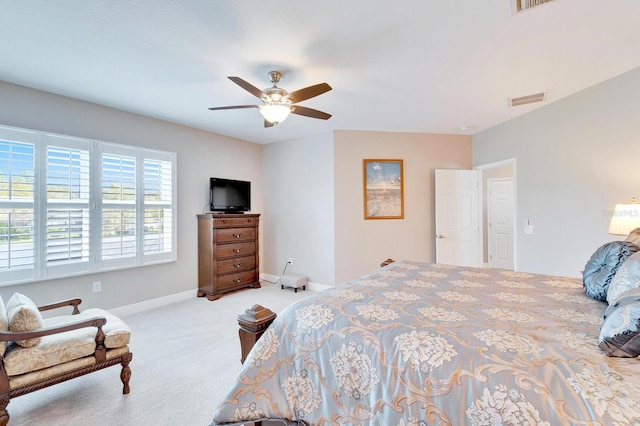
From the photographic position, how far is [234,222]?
4.48 meters

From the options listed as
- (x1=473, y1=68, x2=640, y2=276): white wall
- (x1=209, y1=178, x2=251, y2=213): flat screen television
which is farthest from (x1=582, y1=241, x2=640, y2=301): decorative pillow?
(x1=209, y1=178, x2=251, y2=213): flat screen television

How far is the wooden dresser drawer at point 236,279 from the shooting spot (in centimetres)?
429

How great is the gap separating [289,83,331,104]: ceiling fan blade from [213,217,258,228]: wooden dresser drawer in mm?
2493

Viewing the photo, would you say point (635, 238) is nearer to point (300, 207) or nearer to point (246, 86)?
point (246, 86)

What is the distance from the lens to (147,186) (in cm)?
382

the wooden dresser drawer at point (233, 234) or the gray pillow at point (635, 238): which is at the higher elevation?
the gray pillow at point (635, 238)

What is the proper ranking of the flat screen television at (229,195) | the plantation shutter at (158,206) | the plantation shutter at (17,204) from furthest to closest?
the flat screen television at (229,195) → the plantation shutter at (158,206) → the plantation shutter at (17,204)

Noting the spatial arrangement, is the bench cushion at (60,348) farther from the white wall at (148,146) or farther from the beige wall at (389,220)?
the beige wall at (389,220)

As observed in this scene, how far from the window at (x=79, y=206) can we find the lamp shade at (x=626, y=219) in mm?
5084

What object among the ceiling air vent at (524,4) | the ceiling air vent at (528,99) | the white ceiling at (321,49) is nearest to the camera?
the ceiling air vent at (524,4)

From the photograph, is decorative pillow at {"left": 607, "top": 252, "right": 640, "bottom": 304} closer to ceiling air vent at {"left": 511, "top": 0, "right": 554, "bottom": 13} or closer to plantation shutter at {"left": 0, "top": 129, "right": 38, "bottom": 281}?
ceiling air vent at {"left": 511, "top": 0, "right": 554, "bottom": 13}

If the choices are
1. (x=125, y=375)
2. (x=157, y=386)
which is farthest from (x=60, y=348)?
(x=157, y=386)

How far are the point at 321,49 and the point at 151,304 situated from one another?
12.5 feet

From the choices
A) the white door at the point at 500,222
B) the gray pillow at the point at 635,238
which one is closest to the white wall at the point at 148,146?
the gray pillow at the point at 635,238
